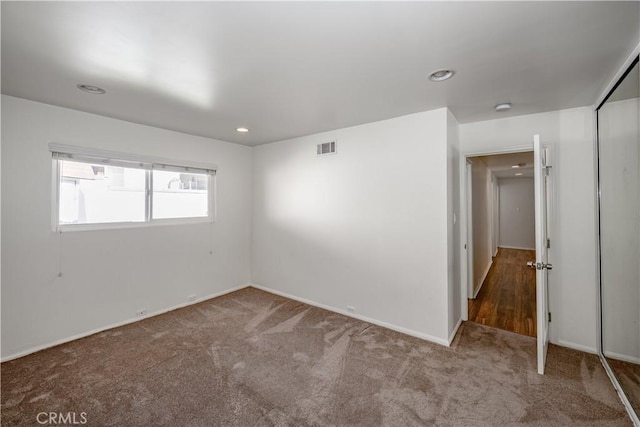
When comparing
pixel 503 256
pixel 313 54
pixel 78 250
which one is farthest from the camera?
pixel 503 256

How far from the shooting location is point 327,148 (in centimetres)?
371

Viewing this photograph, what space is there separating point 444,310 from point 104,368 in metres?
3.20

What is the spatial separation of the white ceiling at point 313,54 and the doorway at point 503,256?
5.21ft

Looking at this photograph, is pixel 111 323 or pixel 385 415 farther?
pixel 111 323

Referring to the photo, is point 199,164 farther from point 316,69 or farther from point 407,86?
point 407,86

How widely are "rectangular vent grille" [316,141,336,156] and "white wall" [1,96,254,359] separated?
63.0 inches

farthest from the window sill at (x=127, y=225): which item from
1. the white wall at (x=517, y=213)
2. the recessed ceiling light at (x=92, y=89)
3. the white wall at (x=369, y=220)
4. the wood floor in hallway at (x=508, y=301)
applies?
the white wall at (x=517, y=213)

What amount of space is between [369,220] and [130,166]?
295cm

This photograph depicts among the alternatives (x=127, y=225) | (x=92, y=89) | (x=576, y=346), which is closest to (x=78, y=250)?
(x=127, y=225)

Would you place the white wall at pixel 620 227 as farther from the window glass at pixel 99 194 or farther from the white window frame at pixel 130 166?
the window glass at pixel 99 194

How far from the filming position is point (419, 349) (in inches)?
108

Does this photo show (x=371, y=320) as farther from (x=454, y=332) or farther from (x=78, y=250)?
(x=78, y=250)

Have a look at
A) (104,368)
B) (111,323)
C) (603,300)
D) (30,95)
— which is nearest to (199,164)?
(30,95)

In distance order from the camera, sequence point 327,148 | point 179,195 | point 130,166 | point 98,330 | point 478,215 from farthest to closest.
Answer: point 478,215 < point 179,195 < point 327,148 < point 130,166 < point 98,330
